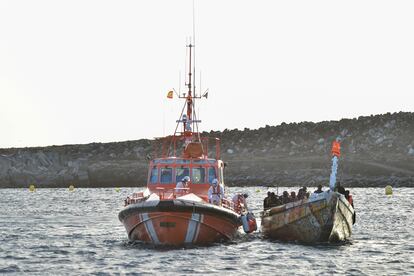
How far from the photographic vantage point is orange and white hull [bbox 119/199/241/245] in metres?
31.8

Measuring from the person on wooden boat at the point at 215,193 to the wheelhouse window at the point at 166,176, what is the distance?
2.04m

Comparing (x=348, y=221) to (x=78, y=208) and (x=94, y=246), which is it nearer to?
(x=94, y=246)

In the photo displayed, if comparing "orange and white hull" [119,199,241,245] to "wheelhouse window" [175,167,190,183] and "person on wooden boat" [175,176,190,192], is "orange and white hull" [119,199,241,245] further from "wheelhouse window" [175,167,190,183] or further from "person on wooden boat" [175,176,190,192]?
"wheelhouse window" [175,167,190,183]

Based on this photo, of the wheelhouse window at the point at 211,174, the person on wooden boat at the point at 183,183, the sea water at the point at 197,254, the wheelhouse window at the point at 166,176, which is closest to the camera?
the sea water at the point at 197,254

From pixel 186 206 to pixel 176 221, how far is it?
0.76 m

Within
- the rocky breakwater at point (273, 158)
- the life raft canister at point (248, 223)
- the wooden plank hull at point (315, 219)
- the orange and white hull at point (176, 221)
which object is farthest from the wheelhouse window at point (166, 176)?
the rocky breakwater at point (273, 158)

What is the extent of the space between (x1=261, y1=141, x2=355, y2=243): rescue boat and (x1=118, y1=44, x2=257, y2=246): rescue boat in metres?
1.45

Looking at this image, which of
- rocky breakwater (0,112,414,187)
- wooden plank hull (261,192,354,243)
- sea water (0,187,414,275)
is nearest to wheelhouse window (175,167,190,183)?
sea water (0,187,414,275)

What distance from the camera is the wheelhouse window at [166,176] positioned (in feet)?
120

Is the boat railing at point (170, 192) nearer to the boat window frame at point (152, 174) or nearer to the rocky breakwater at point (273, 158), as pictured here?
the boat window frame at point (152, 174)

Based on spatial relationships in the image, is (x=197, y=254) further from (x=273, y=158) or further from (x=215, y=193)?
(x=273, y=158)

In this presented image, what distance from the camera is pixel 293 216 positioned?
3531 cm

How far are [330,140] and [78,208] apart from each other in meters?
86.5

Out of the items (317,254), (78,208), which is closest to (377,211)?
(78,208)
